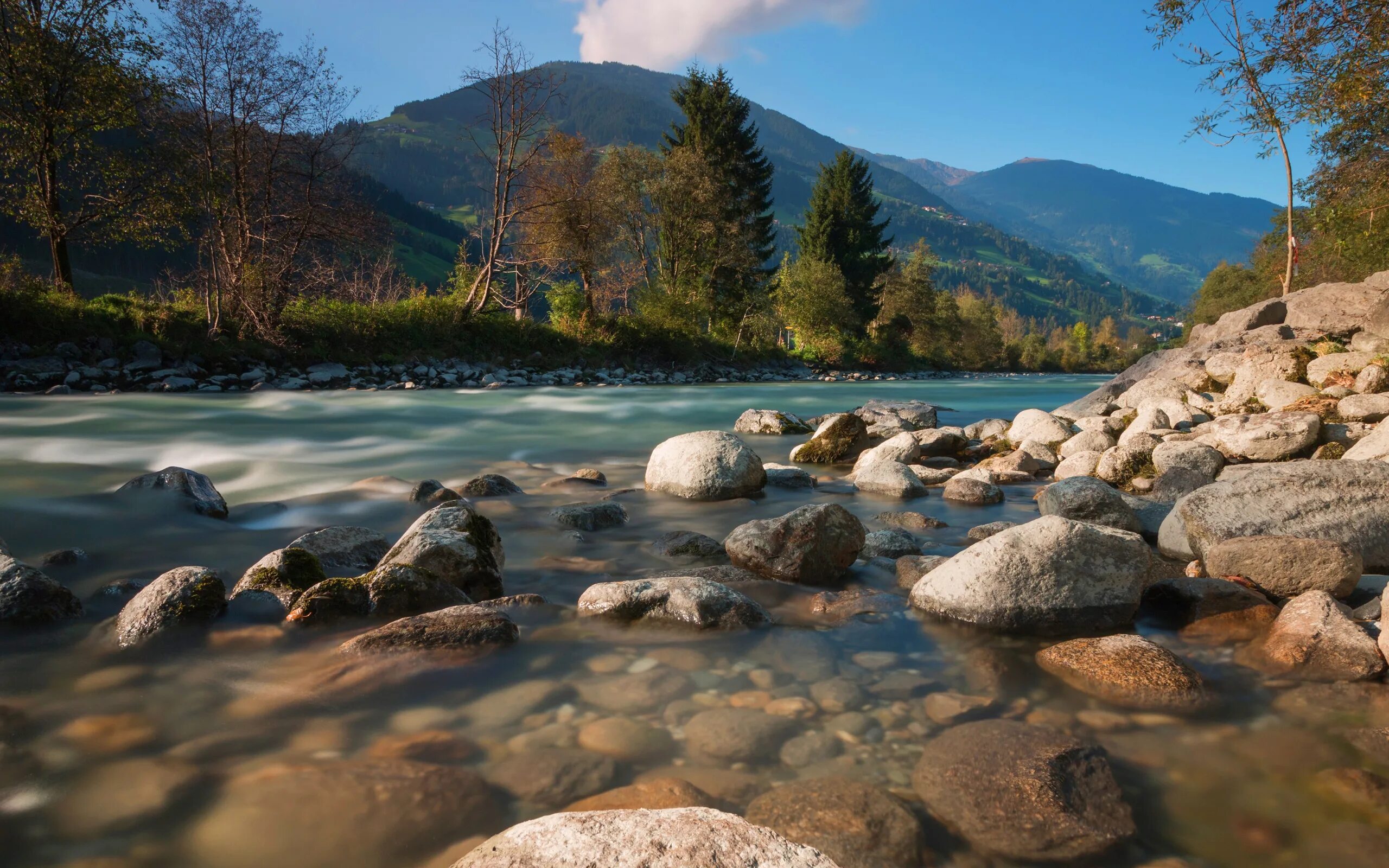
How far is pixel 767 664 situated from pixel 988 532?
320 cm

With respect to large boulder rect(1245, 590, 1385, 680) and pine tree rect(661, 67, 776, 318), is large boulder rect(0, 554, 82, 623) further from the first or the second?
pine tree rect(661, 67, 776, 318)

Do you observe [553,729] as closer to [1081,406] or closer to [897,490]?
[897,490]

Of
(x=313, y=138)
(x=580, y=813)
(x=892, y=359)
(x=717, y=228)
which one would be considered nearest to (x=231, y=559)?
(x=580, y=813)

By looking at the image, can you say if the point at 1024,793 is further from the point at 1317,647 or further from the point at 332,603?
the point at 332,603

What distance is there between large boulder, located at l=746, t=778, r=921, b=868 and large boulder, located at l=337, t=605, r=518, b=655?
171 cm

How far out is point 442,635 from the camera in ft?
11.5

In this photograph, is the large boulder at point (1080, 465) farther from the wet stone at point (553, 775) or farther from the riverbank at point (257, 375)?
the riverbank at point (257, 375)

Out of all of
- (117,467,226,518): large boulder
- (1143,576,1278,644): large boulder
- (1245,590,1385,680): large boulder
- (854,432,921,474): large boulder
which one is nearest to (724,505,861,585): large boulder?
(1143,576,1278,644): large boulder

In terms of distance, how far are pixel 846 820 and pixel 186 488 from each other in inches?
257

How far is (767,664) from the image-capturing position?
351cm

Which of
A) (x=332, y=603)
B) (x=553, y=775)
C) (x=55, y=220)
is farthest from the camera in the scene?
(x=55, y=220)

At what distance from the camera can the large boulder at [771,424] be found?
47.5ft

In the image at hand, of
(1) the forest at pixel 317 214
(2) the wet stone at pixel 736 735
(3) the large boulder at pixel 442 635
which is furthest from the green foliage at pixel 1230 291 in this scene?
(3) the large boulder at pixel 442 635

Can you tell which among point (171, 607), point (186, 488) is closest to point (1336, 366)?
point (171, 607)
